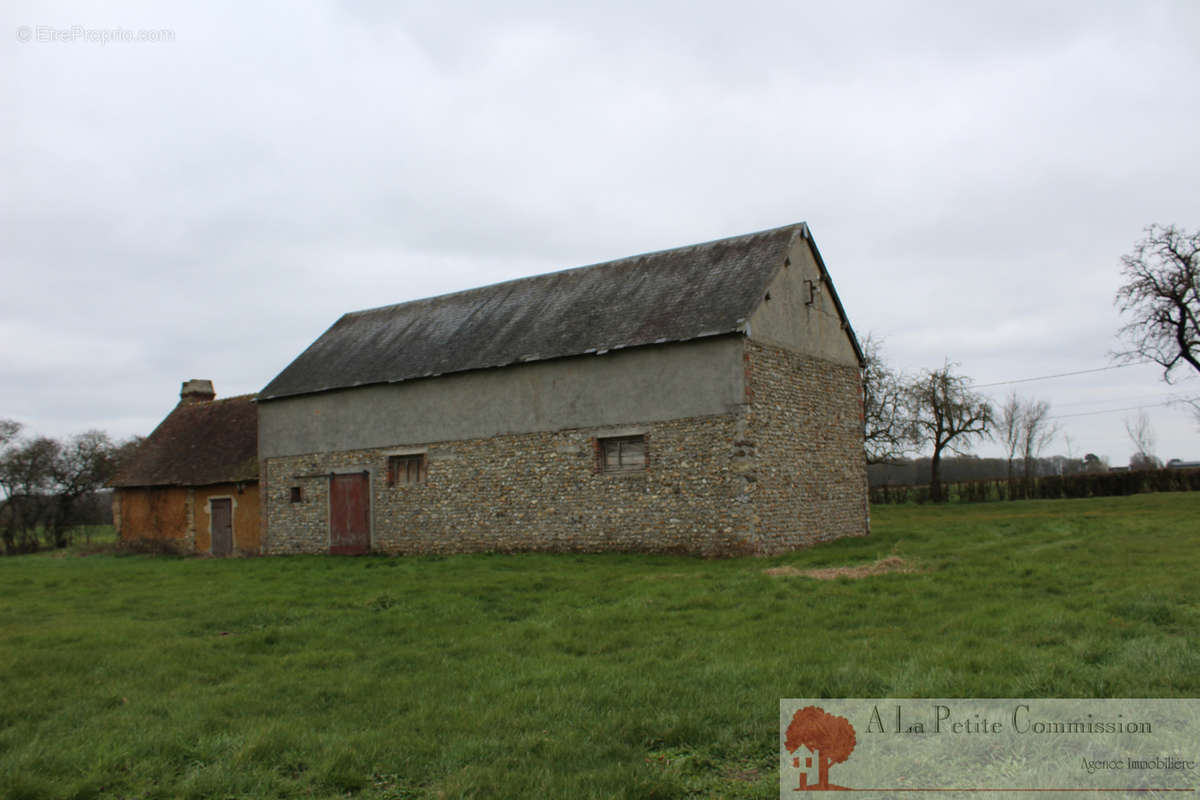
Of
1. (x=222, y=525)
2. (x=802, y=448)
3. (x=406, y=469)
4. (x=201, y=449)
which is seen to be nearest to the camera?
(x=802, y=448)

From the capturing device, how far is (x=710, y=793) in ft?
15.7

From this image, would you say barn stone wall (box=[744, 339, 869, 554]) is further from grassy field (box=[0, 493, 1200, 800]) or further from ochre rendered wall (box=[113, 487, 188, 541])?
ochre rendered wall (box=[113, 487, 188, 541])

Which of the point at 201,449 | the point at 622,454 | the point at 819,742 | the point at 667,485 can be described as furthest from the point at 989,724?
the point at 201,449

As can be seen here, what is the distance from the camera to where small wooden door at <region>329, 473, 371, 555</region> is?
24.3m

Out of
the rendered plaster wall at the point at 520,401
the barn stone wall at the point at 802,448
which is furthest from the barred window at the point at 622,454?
the barn stone wall at the point at 802,448

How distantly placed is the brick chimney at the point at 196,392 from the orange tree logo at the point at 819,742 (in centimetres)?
3429

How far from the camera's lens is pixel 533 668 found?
7934mm

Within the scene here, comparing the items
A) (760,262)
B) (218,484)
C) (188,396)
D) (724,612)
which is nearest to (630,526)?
(760,262)

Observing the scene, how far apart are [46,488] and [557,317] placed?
36.3m

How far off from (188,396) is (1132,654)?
35.5 m

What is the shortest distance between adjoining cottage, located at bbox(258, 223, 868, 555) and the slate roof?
251cm

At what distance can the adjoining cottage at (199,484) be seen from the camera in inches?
1108

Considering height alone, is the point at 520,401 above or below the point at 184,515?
above

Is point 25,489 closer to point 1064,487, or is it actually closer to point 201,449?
point 201,449
